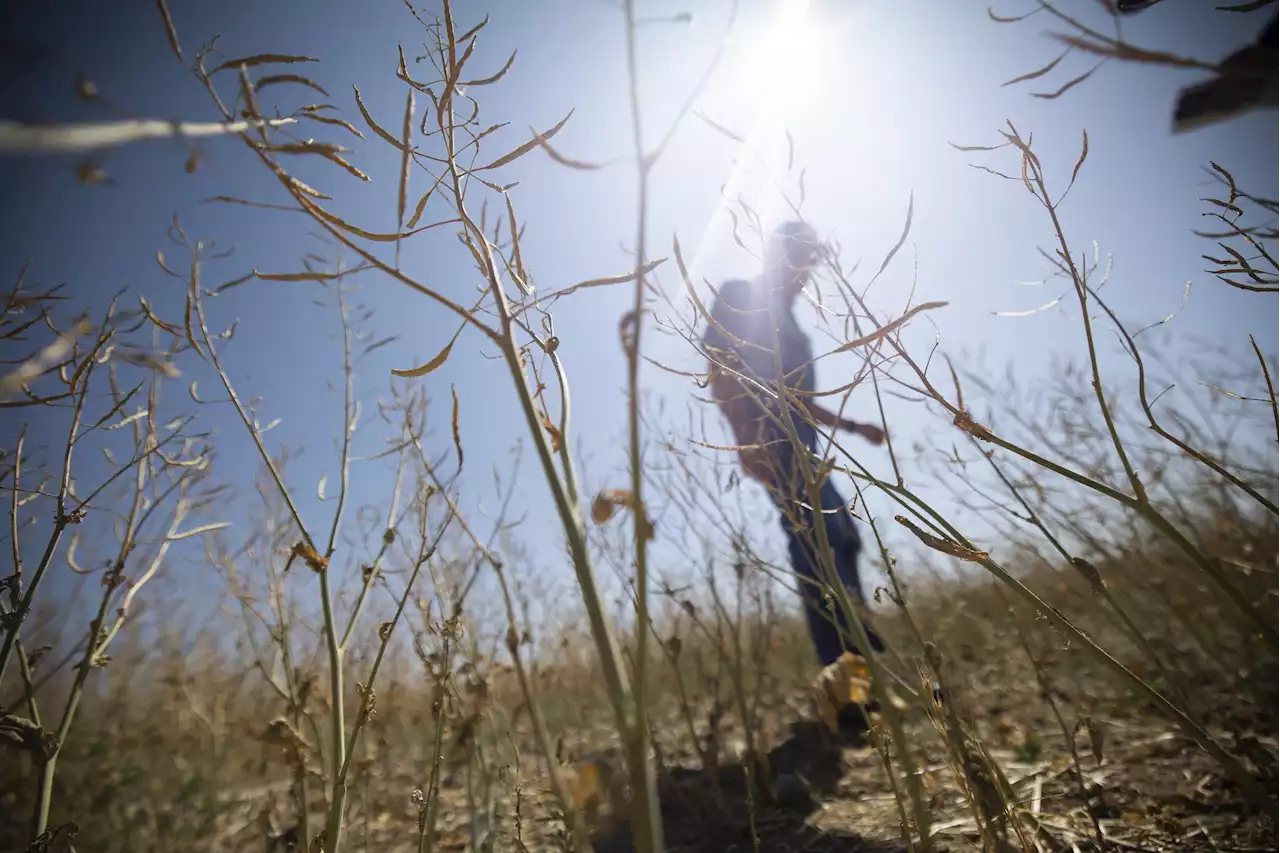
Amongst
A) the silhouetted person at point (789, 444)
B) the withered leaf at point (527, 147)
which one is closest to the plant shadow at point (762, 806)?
the silhouetted person at point (789, 444)

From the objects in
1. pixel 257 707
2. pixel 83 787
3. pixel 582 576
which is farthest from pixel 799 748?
pixel 83 787

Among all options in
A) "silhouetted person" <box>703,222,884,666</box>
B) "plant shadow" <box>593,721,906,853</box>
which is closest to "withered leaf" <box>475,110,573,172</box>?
"silhouetted person" <box>703,222,884,666</box>

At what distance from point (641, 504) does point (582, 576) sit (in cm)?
8

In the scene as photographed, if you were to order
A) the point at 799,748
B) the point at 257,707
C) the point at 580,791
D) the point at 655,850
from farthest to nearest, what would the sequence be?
the point at 257,707, the point at 799,748, the point at 580,791, the point at 655,850

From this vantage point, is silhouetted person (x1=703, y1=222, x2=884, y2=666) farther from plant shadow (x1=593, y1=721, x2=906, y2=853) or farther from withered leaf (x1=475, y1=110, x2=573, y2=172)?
withered leaf (x1=475, y1=110, x2=573, y2=172)

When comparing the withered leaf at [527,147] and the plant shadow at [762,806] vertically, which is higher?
the withered leaf at [527,147]

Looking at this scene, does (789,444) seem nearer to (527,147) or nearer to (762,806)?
(762,806)

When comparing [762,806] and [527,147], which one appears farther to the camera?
[762,806]

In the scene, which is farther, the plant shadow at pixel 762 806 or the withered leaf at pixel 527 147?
the plant shadow at pixel 762 806

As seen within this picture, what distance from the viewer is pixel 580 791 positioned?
0.54 metres

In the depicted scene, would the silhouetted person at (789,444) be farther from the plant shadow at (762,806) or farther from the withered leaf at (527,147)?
the withered leaf at (527,147)

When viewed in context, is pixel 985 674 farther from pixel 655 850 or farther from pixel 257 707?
pixel 257 707

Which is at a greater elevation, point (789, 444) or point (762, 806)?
point (789, 444)

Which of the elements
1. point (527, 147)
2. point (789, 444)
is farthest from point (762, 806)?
point (527, 147)
